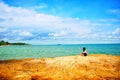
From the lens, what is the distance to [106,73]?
1652 cm

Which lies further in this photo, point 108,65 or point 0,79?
point 108,65

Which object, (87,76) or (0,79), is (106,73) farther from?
(0,79)

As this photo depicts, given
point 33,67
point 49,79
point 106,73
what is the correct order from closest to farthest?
point 49,79 < point 106,73 < point 33,67

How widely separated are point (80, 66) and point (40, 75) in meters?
4.50

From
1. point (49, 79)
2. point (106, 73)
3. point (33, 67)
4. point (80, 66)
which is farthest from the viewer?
point (33, 67)

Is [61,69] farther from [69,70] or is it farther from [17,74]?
[17,74]

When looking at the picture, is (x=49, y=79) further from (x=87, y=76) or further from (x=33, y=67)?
(x=33, y=67)

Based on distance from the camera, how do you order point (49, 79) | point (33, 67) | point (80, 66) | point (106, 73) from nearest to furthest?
1. point (49, 79)
2. point (106, 73)
3. point (80, 66)
4. point (33, 67)

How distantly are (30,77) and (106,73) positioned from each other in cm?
672

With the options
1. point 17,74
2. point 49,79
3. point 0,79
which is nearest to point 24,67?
point 17,74

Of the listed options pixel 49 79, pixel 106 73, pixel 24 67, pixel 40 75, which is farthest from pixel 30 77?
pixel 106 73

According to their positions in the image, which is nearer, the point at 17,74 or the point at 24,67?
the point at 17,74

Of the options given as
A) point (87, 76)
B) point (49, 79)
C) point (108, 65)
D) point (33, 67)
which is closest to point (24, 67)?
point (33, 67)

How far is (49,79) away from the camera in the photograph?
1470 cm
